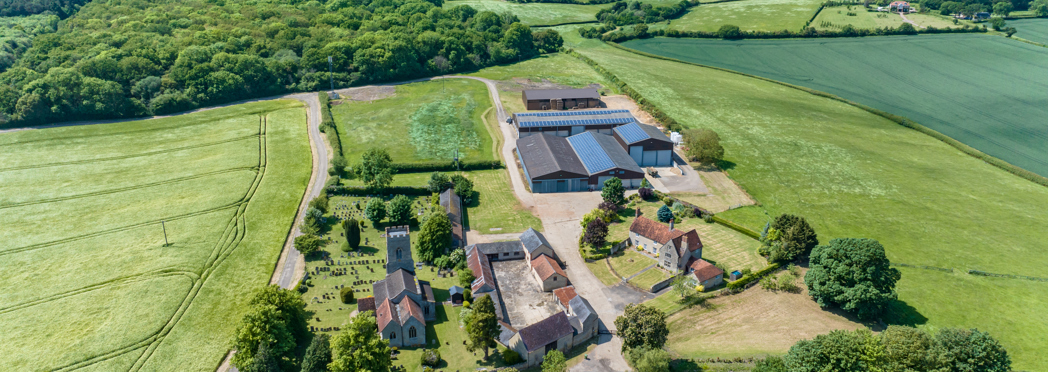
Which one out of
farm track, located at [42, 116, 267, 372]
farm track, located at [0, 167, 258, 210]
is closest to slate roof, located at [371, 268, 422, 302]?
farm track, located at [42, 116, 267, 372]

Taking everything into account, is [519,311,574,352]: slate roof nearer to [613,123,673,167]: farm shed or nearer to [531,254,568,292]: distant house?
[531,254,568,292]: distant house

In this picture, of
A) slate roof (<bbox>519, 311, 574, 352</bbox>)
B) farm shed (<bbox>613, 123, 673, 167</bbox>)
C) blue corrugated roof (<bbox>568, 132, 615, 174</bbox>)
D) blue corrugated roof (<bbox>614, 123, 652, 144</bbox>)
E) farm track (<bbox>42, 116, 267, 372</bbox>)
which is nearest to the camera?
slate roof (<bbox>519, 311, 574, 352</bbox>)

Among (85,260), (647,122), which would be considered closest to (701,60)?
(647,122)

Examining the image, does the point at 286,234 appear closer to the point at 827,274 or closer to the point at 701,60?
the point at 827,274

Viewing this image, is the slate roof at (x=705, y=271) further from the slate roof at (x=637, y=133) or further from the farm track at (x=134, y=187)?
the farm track at (x=134, y=187)

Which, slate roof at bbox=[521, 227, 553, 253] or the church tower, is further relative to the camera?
slate roof at bbox=[521, 227, 553, 253]

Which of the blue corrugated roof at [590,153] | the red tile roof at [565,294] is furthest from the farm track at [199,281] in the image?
the blue corrugated roof at [590,153]
